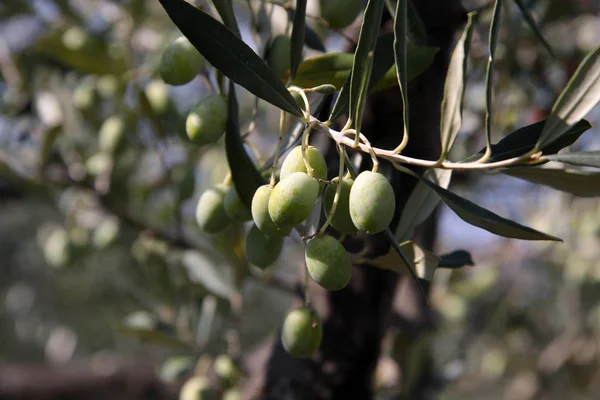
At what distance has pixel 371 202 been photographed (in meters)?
0.41

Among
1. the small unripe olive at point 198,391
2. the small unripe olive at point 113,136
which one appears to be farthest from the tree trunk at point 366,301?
the small unripe olive at point 113,136

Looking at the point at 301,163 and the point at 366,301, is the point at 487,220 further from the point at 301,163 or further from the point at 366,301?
the point at 366,301

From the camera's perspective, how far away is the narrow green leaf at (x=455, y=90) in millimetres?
443

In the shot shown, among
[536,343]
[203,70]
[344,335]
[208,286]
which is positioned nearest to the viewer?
[203,70]

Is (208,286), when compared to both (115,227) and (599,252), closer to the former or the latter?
(115,227)

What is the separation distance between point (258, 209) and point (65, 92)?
1.16 m

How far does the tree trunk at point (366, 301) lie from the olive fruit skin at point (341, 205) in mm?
231

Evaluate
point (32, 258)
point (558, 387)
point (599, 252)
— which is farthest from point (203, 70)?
point (32, 258)

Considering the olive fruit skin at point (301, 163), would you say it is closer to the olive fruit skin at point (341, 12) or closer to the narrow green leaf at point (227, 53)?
the narrow green leaf at point (227, 53)

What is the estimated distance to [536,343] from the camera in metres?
2.25

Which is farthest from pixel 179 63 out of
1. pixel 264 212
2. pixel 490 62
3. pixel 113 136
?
pixel 113 136

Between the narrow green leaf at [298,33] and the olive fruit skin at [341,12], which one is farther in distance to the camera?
the olive fruit skin at [341,12]

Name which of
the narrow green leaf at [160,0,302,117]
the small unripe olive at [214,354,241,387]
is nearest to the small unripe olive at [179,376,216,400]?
the small unripe olive at [214,354,241,387]

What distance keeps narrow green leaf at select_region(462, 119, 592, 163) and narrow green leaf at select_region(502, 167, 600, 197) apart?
13 millimetres
